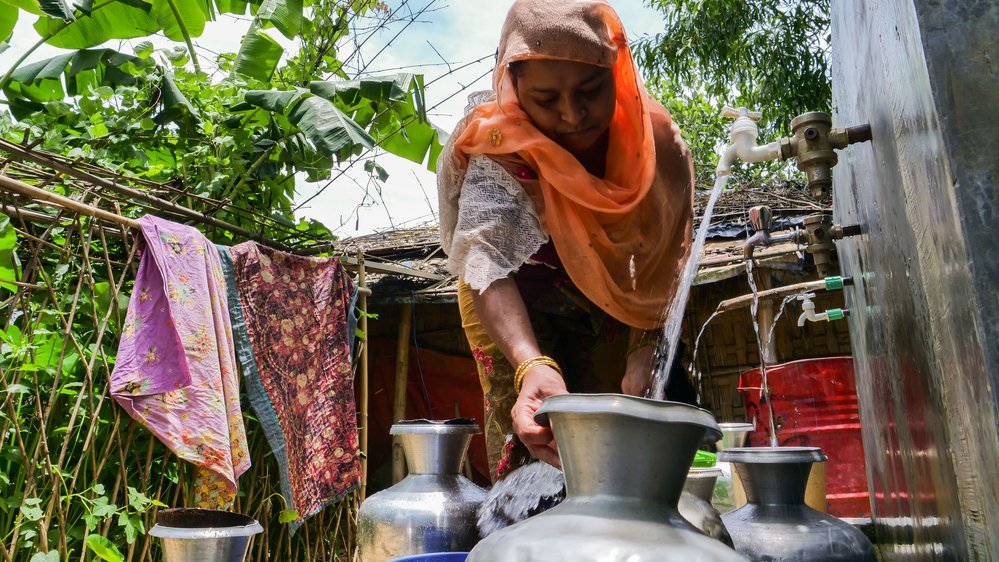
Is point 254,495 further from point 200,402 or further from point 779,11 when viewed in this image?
point 779,11

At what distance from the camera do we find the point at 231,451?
3.86m

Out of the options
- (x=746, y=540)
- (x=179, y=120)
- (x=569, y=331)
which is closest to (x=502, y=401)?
(x=569, y=331)

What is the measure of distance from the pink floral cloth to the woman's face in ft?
7.79

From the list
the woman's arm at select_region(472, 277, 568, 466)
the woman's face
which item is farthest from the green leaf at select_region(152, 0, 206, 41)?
the woman's arm at select_region(472, 277, 568, 466)

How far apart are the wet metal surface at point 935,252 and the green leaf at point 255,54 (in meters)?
4.78

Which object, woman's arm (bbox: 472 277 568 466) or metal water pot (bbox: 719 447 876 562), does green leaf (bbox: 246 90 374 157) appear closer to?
woman's arm (bbox: 472 277 568 466)

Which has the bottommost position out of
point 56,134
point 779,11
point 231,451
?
point 231,451

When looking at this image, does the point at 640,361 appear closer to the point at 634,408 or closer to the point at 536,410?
the point at 536,410

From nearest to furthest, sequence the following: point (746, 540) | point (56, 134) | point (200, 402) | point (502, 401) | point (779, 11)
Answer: point (746, 540), point (502, 401), point (200, 402), point (56, 134), point (779, 11)

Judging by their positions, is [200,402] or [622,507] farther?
[200,402]

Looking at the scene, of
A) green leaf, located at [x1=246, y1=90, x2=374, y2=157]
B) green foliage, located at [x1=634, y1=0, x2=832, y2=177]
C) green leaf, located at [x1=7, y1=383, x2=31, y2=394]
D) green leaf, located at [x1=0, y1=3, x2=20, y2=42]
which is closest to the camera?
green leaf, located at [x1=7, y1=383, x2=31, y2=394]

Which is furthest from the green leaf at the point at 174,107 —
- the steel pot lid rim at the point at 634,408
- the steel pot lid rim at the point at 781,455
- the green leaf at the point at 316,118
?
the steel pot lid rim at the point at 634,408

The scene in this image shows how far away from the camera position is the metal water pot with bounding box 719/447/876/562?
1412mm

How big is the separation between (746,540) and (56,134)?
4.32 metres
